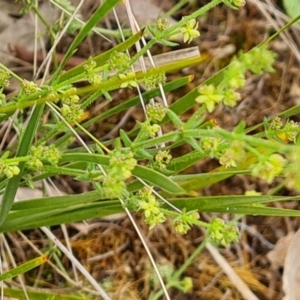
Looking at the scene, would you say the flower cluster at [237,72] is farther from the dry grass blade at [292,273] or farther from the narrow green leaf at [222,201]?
the dry grass blade at [292,273]

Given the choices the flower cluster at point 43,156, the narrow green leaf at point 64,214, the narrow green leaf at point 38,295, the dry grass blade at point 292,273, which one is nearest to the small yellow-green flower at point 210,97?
the flower cluster at point 43,156

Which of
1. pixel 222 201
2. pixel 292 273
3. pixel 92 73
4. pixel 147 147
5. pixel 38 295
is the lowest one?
pixel 292 273

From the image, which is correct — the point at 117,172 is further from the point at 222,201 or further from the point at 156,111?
the point at 222,201

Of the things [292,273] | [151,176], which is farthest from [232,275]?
[151,176]

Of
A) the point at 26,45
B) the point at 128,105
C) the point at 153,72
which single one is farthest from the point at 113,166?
the point at 26,45

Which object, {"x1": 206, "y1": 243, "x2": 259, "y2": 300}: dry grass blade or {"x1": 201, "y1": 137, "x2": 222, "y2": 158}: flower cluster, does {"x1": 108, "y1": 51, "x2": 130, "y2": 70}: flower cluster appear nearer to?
{"x1": 201, "y1": 137, "x2": 222, "y2": 158}: flower cluster

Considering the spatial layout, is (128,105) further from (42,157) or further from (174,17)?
(174,17)

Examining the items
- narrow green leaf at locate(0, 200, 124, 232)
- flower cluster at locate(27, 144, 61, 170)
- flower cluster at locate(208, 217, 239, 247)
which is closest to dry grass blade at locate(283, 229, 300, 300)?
narrow green leaf at locate(0, 200, 124, 232)
